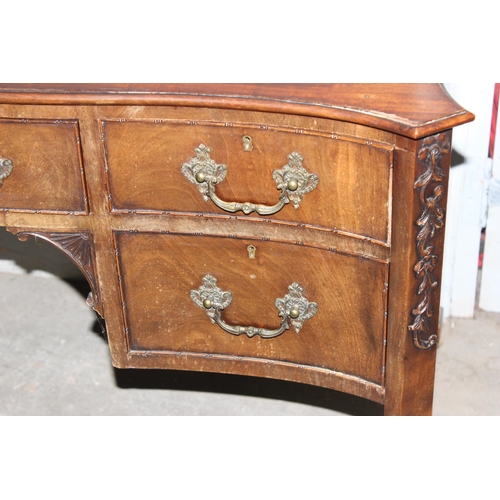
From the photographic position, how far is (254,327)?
1.48 metres

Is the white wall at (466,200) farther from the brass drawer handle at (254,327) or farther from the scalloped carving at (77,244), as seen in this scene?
the scalloped carving at (77,244)

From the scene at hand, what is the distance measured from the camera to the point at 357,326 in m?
1.42

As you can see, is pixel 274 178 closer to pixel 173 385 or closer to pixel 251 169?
pixel 251 169

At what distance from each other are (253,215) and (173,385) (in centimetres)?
83

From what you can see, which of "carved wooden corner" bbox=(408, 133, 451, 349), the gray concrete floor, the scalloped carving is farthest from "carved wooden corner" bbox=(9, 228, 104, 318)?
the gray concrete floor

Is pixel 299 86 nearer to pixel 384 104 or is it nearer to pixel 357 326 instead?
pixel 384 104

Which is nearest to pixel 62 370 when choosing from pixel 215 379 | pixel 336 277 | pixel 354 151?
pixel 215 379

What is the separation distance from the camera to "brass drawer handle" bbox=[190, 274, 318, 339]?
56.2 inches

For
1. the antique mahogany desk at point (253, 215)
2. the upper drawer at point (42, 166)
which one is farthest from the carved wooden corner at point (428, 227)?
the upper drawer at point (42, 166)

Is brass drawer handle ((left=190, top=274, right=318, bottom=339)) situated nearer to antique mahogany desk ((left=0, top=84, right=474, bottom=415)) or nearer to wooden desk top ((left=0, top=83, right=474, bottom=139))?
antique mahogany desk ((left=0, top=84, right=474, bottom=415))

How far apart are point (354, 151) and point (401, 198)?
92mm

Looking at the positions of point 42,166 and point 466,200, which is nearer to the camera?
point 42,166

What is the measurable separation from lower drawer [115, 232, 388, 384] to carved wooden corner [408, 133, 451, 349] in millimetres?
56

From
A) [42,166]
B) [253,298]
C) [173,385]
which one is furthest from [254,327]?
[173,385]
